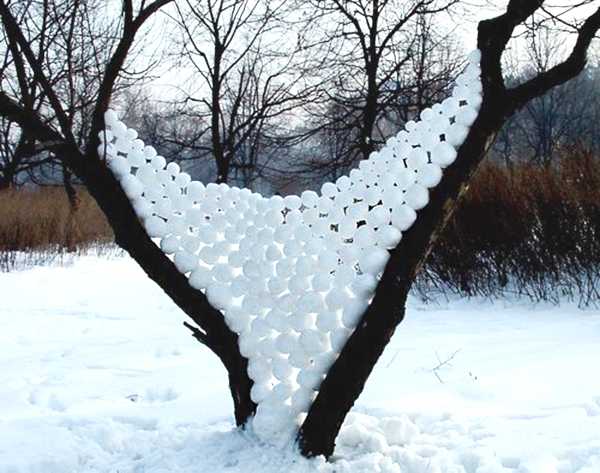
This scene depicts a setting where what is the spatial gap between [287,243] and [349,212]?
1.01 ft

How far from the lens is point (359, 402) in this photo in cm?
310

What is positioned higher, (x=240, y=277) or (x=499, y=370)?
(x=240, y=277)

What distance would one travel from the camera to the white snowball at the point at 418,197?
2.31m

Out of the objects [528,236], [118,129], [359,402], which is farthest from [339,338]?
[528,236]

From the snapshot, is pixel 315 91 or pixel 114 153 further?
pixel 315 91

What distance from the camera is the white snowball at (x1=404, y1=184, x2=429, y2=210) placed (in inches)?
90.9

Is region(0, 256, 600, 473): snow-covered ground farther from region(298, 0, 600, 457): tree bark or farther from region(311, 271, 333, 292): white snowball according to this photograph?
region(311, 271, 333, 292): white snowball

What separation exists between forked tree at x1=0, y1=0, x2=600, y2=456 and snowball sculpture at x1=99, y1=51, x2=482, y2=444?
0.01 metres

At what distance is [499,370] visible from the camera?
366 cm

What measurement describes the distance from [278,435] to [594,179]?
4565mm

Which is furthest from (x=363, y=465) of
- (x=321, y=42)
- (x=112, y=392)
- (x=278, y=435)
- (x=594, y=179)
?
(x=321, y=42)

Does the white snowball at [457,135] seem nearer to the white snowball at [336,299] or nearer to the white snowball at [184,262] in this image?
the white snowball at [336,299]

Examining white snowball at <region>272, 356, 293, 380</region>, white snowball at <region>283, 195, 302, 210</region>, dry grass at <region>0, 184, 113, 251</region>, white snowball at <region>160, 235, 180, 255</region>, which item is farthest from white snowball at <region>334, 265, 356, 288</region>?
dry grass at <region>0, 184, 113, 251</region>

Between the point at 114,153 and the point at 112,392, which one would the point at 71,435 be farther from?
the point at 114,153
